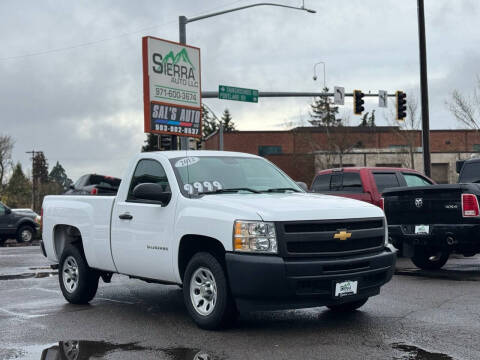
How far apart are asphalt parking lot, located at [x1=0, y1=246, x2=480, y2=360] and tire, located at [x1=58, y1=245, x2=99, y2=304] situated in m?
0.17

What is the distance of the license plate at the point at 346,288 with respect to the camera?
6.54 meters

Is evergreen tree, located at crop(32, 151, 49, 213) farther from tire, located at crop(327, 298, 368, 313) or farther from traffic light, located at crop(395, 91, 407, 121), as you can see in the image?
tire, located at crop(327, 298, 368, 313)

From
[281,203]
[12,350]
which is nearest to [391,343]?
[281,203]

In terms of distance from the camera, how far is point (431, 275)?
1130cm

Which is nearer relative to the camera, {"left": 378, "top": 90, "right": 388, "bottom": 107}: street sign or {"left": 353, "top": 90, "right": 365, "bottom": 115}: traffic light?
{"left": 353, "top": 90, "right": 365, "bottom": 115}: traffic light

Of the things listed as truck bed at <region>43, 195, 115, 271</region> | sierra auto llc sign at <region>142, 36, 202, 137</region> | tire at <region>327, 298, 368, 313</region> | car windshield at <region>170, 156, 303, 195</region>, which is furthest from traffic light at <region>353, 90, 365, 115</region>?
tire at <region>327, 298, 368, 313</region>

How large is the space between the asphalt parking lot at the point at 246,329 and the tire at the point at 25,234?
56.7 feet

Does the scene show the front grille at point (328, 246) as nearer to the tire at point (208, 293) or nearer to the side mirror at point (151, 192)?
the tire at point (208, 293)

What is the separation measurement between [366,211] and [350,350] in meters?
1.62

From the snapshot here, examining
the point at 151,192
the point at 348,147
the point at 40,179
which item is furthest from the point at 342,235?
the point at 40,179

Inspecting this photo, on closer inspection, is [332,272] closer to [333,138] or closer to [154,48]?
[154,48]

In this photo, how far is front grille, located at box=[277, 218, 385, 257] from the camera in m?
6.38

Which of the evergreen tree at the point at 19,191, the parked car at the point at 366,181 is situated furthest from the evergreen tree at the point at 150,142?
the parked car at the point at 366,181

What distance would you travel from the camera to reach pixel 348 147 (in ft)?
181
